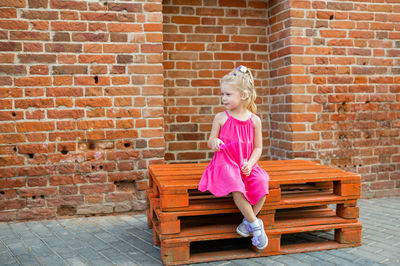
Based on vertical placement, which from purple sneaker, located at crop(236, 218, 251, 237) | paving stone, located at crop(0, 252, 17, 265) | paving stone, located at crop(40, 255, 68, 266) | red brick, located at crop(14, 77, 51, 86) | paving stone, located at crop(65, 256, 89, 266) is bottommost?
paving stone, located at crop(0, 252, 17, 265)

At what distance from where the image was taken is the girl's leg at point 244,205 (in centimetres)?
287

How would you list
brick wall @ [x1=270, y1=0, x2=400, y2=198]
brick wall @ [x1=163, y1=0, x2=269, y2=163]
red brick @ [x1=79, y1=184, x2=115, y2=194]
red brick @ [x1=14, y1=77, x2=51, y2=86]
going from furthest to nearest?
brick wall @ [x1=163, y1=0, x2=269, y2=163] → brick wall @ [x1=270, y1=0, x2=400, y2=198] → red brick @ [x1=79, y1=184, x2=115, y2=194] → red brick @ [x1=14, y1=77, x2=51, y2=86]

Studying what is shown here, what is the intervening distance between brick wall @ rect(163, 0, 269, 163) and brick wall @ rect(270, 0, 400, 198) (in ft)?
1.45

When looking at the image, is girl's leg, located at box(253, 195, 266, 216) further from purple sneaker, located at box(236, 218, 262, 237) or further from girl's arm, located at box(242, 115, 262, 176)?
girl's arm, located at box(242, 115, 262, 176)

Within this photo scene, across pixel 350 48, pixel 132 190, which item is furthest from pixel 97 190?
pixel 350 48

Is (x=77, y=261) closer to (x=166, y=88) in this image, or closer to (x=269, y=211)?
(x=269, y=211)

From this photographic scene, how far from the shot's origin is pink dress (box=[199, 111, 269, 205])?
2.87 metres

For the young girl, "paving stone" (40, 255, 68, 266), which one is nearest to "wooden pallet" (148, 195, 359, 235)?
the young girl

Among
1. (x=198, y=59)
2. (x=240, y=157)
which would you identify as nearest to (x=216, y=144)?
(x=240, y=157)

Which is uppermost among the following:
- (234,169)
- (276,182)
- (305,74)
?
(305,74)

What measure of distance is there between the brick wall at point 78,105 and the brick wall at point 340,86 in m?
1.52

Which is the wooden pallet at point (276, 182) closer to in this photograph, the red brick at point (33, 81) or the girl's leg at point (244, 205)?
the girl's leg at point (244, 205)

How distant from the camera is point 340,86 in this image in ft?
15.4

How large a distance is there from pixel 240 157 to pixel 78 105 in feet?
6.48
